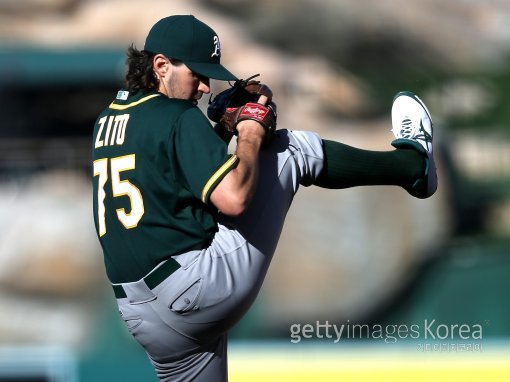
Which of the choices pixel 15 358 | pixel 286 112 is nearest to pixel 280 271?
pixel 286 112

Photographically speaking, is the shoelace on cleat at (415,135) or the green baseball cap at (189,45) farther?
the shoelace on cleat at (415,135)

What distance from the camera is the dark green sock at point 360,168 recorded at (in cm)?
224

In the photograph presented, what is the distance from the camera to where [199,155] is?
1992 mm

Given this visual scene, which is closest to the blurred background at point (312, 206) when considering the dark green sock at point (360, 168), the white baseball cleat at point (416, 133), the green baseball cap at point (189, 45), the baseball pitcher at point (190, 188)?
the white baseball cleat at point (416, 133)

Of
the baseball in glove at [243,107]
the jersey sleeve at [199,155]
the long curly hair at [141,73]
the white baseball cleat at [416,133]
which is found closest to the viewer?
the jersey sleeve at [199,155]

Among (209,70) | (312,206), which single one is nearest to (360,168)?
(209,70)

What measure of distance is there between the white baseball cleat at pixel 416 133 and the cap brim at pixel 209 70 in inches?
22.3

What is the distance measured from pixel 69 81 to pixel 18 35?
0.41 m

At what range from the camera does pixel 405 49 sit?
596 centimetres

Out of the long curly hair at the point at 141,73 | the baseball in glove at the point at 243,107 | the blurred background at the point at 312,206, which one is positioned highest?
the long curly hair at the point at 141,73

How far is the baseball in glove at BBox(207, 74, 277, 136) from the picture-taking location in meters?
2.08

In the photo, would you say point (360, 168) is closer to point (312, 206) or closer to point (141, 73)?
point (141, 73)

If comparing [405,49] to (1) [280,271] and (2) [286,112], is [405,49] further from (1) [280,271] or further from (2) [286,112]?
(1) [280,271]

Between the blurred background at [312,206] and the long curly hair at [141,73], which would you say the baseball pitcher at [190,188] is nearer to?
the long curly hair at [141,73]
